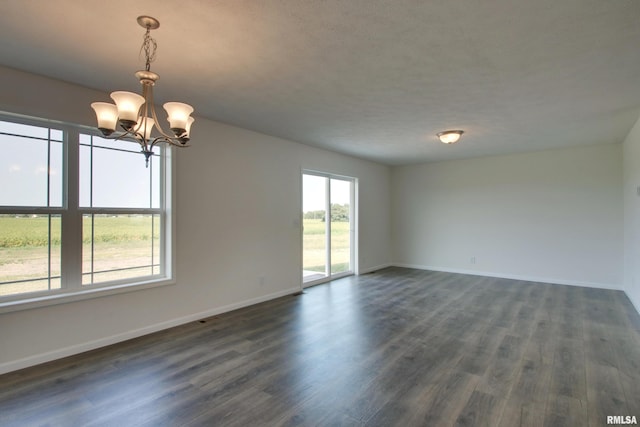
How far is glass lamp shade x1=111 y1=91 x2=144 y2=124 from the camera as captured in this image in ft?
6.12

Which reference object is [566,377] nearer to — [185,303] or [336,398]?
[336,398]

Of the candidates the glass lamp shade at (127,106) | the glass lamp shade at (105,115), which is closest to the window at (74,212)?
the glass lamp shade at (105,115)

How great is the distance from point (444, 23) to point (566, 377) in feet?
9.37

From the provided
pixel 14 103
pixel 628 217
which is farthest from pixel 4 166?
pixel 628 217

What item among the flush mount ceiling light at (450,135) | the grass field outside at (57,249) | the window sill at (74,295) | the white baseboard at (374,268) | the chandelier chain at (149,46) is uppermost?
the chandelier chain at (149,46)

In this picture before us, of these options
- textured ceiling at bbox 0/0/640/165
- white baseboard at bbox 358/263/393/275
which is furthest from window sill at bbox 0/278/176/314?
white baseboard at bbox 358/263/393/275

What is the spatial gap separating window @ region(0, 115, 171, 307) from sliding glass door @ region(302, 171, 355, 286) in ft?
8.45

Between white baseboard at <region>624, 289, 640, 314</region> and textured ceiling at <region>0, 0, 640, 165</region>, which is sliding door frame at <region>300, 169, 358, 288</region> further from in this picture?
white baseboard at <region>624, 289, 640, 314</region>

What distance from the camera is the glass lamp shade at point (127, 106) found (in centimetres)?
187

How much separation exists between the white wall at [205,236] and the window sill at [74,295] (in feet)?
0.19

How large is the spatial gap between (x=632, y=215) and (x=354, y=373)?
4703 millimetres

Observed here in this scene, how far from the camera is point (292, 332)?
356 centimetres

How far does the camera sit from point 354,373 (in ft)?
8.70

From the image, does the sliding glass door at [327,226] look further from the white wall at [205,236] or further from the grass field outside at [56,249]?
the grass field outside at [56,249]
